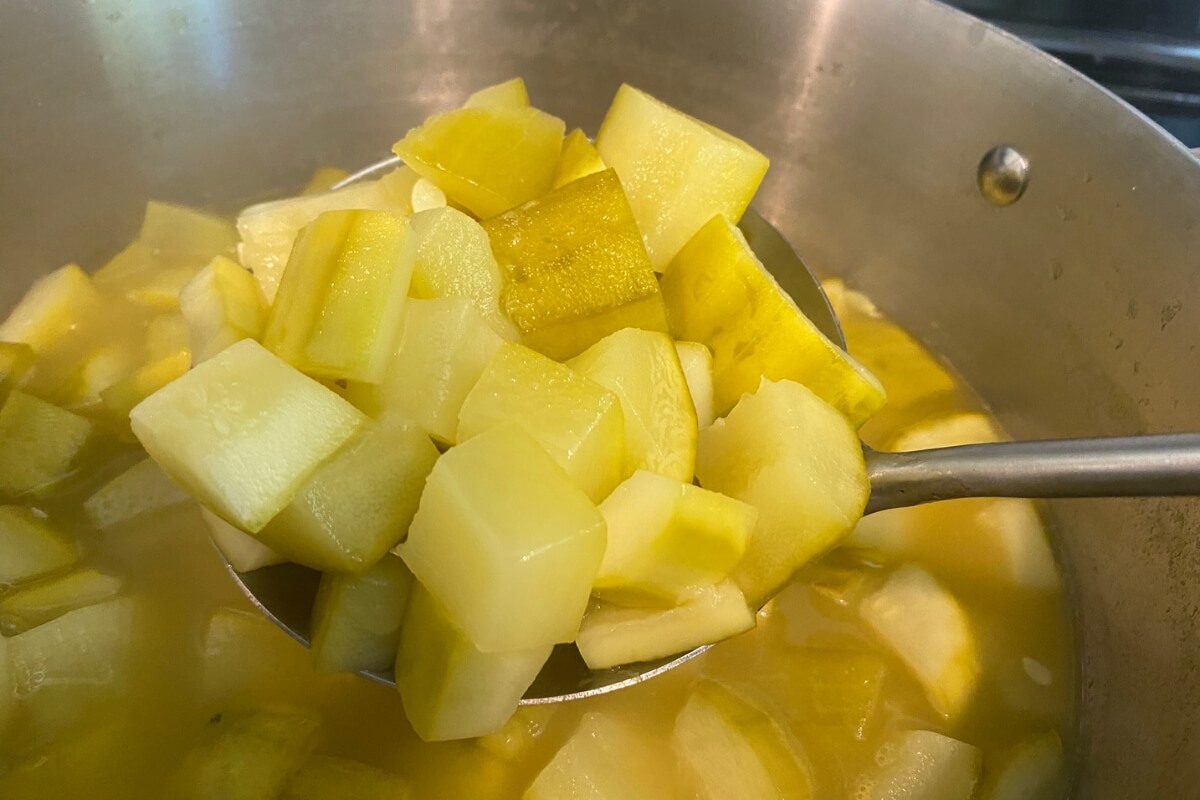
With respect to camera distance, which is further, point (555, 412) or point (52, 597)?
point (52, 597)

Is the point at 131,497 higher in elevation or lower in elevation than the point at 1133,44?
lower

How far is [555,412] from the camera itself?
0.85 m

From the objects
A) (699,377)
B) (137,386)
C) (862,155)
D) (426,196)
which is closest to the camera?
(699,377)

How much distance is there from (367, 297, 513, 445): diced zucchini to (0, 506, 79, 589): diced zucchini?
0.60 metres

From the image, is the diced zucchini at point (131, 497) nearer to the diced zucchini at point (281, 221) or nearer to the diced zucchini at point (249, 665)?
the diced zucchini at point (249, 665)

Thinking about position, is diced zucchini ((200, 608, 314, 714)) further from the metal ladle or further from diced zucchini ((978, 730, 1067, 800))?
diced zucchini ((978, 730, 1067, 800))

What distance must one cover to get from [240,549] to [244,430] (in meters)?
0.23

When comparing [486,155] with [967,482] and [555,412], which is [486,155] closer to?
[555,412]

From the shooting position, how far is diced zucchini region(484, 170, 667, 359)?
1031mm

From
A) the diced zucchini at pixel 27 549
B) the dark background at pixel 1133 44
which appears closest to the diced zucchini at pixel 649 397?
the diced zucchini at pixel 27 549

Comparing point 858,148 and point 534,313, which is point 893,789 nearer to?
point 534,313

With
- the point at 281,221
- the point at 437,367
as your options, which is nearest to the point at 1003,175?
the point at 437,367

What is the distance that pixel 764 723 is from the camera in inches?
44.3

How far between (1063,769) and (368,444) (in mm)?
974
